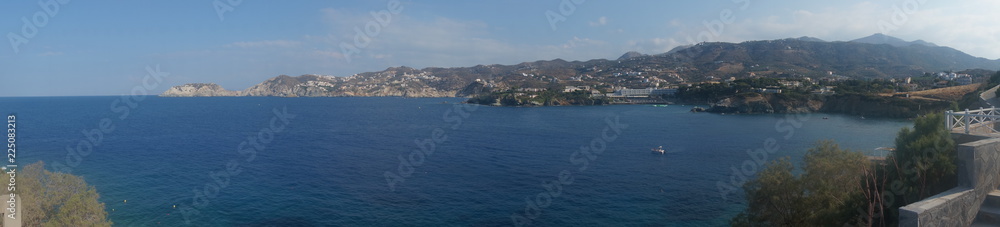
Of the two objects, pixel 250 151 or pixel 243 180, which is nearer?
pixel 243 180

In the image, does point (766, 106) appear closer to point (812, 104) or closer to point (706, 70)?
point (812, 104)

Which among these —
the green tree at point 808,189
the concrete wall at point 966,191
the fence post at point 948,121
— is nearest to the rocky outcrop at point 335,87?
the green tree at point 808,189

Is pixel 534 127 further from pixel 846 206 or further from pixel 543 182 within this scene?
pixel 846 206

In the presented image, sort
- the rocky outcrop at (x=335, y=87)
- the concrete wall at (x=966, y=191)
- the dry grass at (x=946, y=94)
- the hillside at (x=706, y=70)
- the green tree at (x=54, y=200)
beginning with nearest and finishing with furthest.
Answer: the concrete wall at (x=966, y=191) < the green tree at (x=54, y=200) < the dry grass at (x=946, y=94) < the hillside at (x=706, y=70) < the rocky outcrop at (x=335, y=87)

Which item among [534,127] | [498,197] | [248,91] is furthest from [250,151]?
[248,91]

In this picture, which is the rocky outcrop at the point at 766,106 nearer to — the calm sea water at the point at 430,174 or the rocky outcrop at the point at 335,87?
the calm sea water at the point at 430,174

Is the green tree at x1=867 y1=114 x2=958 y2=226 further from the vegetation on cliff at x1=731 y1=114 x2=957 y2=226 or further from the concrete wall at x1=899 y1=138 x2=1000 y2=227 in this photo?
the concrete wall at x1=899 y1=138 x2=1000 y2=227

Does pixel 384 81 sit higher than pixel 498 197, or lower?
higher

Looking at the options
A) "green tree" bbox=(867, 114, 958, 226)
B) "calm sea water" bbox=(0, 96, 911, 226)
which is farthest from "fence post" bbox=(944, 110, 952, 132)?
"calm sea water" bbox=(0, 96, 911, 226)
